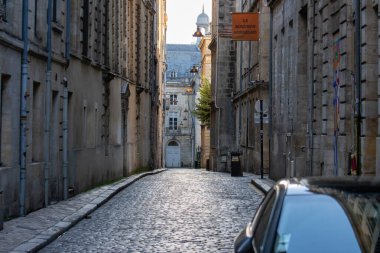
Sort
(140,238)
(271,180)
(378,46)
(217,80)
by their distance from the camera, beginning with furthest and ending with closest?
(217,80) → (271,180) → (378,46) → (140,238)

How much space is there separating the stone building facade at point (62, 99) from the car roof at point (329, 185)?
8716 millimetres

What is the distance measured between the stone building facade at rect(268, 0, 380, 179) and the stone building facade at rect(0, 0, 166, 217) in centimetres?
591

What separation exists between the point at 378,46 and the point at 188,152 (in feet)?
285

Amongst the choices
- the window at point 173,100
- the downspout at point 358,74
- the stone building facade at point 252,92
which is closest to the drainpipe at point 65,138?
the downspout at point 358,74

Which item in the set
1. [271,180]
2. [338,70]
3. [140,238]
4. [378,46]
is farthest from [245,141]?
[140,238]

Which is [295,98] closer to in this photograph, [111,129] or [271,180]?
[271,180]

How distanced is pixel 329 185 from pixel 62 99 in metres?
13.8

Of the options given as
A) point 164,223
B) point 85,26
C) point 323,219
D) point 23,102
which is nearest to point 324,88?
point 164,223

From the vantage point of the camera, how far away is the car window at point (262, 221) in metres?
4.64

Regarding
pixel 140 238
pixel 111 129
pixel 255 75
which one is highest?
pixel 255 75

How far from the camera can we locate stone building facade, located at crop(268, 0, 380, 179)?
47.9 ft

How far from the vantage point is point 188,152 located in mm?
100688

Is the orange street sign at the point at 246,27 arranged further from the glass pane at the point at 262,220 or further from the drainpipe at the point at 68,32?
the glass pane at the point at 262,220

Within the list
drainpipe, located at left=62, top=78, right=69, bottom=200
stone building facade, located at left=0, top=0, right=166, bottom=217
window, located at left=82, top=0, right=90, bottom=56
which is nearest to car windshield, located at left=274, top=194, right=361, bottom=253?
stone building facade, located at left=0, top=0, right=166, bottom=217
